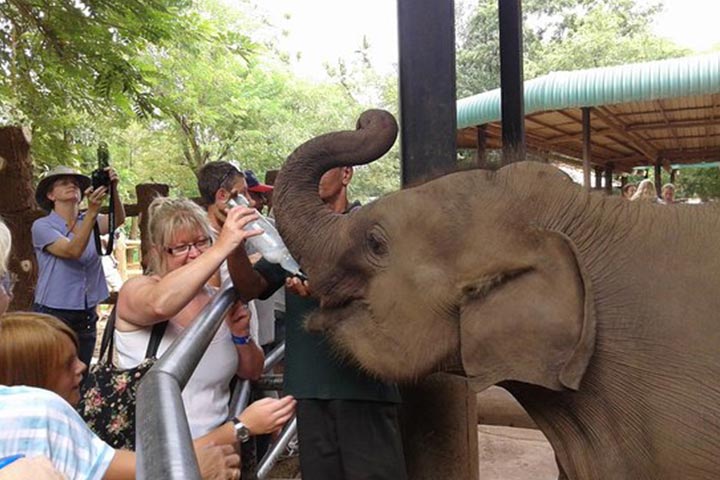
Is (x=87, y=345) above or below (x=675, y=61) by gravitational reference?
below

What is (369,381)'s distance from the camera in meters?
2.61

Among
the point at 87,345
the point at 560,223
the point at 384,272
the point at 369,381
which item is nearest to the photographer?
the point at 560,223

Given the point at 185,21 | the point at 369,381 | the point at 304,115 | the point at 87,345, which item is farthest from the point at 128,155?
the point at 369,381

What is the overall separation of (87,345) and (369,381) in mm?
2760

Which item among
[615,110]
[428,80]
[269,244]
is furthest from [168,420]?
[615,110]

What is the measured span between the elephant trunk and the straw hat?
10.2 feet

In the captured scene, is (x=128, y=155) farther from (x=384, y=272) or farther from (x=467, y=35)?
(x=384, y=272)

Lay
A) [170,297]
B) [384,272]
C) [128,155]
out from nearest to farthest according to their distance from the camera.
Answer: [384,272] → [170,297] → [128,155]

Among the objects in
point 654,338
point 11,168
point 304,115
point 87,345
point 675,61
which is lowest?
point 87,345

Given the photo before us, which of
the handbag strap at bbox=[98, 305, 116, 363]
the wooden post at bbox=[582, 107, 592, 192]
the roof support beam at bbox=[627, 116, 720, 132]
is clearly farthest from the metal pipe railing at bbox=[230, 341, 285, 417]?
the roof support beam at bbox=[627, 116, 720, 132]

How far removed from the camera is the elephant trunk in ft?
7.22

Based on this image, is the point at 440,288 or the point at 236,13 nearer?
the point at 440,288

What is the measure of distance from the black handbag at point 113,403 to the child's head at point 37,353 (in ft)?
0.66

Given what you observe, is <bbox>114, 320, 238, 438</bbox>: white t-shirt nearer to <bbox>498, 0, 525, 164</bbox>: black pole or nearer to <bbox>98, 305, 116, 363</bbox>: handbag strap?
<bbox>98, 305, 116, 363</bbox>: handbag strap
